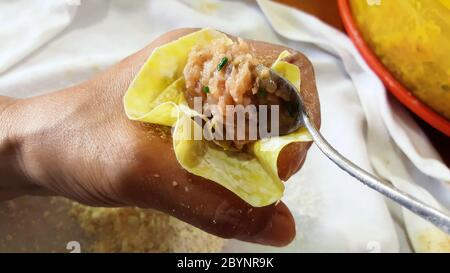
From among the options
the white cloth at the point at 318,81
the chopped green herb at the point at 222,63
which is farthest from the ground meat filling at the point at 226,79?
the white cloth at the point at 318,81

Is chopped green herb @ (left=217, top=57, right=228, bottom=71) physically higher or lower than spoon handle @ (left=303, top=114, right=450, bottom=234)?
higher

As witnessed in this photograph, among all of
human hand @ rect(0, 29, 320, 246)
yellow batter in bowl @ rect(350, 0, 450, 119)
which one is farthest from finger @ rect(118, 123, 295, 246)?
yellow batter in bowl @ rect(350, 0, 450, 119)

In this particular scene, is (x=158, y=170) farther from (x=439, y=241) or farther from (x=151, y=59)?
(x=439, y=241)

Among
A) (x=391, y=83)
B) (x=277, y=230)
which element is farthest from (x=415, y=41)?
(x=277, y=230)

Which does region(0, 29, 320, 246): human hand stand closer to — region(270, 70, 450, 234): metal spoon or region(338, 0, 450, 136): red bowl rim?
region(270, 70, 450, 234): metal spoon
